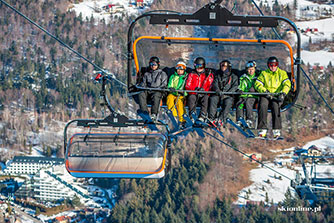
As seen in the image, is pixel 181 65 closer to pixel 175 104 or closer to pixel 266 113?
pixel 175 104

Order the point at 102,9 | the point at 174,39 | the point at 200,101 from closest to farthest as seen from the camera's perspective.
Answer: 1. the point at 174,39
2. the point at 200,101
3. the point at 102,9

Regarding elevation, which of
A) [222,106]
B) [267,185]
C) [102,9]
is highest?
[102,9]

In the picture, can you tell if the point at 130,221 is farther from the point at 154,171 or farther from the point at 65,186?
the point at 154,171

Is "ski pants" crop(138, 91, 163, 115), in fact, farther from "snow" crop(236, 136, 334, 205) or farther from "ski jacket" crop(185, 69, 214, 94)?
"snow" crop(236, 136, 334, 205)

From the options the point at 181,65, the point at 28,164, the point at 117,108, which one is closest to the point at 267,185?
the point at 28,164

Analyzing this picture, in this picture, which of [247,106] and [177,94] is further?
[177,94]

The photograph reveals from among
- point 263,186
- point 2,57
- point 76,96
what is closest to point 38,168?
point 263,186

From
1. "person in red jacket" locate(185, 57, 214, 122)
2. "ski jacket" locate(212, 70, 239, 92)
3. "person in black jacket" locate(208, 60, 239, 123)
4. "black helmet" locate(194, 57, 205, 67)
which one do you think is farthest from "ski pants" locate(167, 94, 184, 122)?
"black helmet" locate(194, 57, 205, 67)
